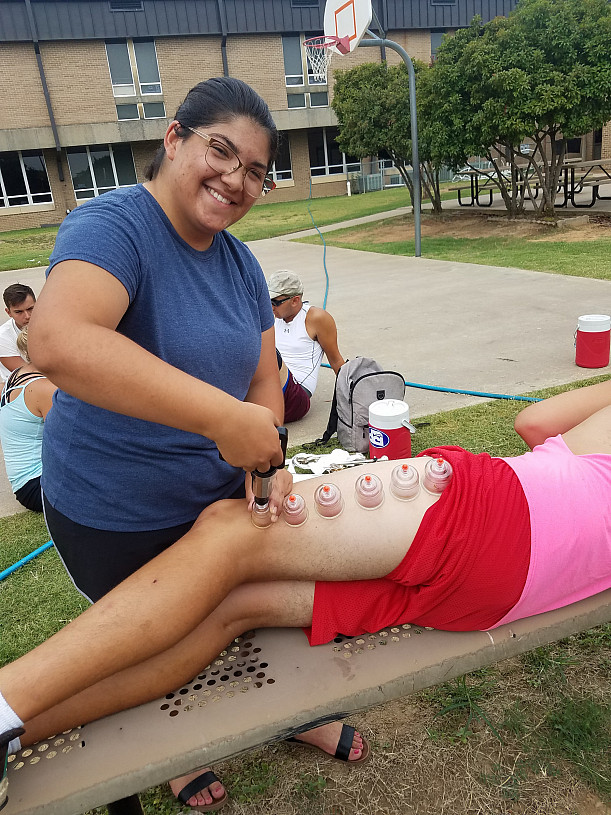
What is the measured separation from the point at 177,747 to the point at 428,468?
870mm

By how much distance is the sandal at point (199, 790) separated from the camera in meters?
1.72

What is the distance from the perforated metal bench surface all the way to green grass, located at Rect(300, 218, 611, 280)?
7002mm

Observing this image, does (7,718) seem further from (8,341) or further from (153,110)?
(153,110)

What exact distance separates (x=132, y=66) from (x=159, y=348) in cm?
2795

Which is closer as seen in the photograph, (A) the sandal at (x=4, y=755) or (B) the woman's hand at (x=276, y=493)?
(A) the sandal at (x=4, y=755)

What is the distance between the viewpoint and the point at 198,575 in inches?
55.0

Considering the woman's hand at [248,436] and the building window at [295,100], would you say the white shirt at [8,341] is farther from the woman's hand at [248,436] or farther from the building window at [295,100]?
the building window at [295,100]

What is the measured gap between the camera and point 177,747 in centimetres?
126

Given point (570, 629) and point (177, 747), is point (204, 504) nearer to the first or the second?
point (177, 747)

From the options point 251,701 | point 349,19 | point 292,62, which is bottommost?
point 251,701

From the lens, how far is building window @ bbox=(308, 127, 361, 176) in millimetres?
28094

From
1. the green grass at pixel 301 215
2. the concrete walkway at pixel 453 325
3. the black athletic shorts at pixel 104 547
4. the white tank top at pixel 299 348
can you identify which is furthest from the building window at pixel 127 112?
the black athletic shorts at pixel 104 547

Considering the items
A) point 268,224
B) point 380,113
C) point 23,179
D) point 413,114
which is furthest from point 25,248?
point 413,114

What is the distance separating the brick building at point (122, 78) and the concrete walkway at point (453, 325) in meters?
18.1
